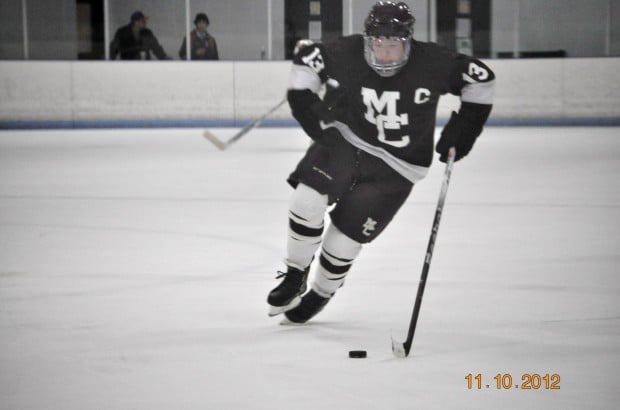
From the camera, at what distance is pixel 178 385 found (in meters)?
2.69

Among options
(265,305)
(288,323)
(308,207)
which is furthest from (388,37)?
(265,305)

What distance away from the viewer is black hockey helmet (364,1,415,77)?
10.6 feet

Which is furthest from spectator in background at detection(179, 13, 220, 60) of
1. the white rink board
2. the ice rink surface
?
the ice rink surface

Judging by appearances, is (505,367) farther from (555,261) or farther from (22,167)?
(22,167)

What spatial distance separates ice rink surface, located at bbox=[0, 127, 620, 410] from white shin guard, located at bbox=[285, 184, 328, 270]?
22 centimetres

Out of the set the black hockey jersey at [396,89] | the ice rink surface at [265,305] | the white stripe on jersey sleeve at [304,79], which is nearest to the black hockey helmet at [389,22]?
the black hockey jersey at [396,89]

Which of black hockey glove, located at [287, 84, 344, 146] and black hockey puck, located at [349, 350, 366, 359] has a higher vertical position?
black hockey glove, located at [287, 84, 344, 146]

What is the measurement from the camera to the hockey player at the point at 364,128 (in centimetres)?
330

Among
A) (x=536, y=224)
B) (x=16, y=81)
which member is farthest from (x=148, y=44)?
(x=536, y=224)

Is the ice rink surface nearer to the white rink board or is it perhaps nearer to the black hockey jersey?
the black hockey jersey

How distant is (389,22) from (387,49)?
0.08 m

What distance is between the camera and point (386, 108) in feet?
10.9

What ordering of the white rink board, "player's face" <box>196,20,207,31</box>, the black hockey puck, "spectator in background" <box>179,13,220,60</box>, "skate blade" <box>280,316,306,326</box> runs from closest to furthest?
the black hockey puck < "skate blade" <box>280,316,306,326</box> < the white rink board < "player's face" <box>196,20,207,31</box> < "spectator in background" <box>179,13,220,60</box>

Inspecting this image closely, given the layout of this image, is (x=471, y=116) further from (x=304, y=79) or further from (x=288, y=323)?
(x=288, y=323)
